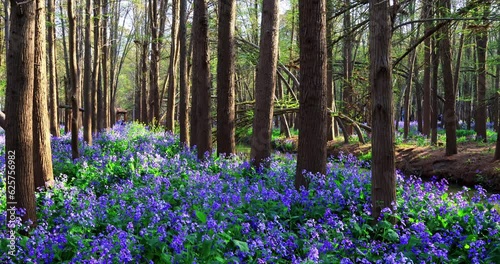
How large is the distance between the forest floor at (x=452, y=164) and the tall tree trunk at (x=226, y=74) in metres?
3.41

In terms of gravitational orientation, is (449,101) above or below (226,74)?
below

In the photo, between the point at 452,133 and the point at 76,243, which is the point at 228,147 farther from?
the point at 452,133

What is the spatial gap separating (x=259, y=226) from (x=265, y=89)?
4699mm

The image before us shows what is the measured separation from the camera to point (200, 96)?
9.48m

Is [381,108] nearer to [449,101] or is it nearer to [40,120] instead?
[40,120]

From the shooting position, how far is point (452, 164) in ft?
43.1

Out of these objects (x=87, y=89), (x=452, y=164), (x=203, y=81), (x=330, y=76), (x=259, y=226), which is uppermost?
(x=330, y=76)

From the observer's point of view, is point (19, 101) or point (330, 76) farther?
point (330, 76)

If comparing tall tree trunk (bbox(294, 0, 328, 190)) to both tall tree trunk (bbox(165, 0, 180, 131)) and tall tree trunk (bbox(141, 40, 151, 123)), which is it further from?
tall tree trunk (bbox(141, 40, 151, 123))

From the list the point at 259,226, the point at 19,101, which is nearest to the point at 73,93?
the point at 19,101

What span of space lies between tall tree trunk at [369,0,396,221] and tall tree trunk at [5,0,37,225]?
337 centimetres

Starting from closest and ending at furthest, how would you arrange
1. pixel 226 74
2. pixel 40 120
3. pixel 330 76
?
pixel 40 120, pixel 226 74, pixel 330 76

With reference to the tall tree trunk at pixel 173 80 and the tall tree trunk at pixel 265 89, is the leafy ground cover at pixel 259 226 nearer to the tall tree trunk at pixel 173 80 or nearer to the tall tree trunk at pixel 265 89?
the tall tree trunk at pixel 265 89

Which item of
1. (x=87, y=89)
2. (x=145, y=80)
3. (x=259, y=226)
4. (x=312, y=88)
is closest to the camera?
(x=259, y=226)
